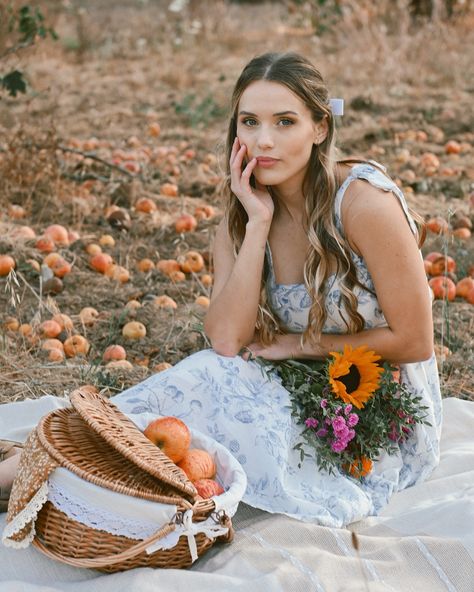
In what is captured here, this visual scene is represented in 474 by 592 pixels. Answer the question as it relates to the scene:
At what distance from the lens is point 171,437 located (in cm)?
251

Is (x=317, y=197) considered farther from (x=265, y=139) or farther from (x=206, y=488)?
(x=206, y=488)

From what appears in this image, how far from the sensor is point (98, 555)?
2312 millimetres

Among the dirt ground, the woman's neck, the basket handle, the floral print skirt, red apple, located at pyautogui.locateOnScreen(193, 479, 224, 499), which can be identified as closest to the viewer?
the basket handle

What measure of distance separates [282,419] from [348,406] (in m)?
0.20

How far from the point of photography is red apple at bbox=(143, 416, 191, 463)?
2.50 m

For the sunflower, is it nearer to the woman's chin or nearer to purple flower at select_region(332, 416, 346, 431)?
purple flower at select_region(332, 416, 346, 431)

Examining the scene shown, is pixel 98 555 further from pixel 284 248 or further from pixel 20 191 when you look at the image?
pixel 20 191

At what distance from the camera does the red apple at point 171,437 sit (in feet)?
8.20

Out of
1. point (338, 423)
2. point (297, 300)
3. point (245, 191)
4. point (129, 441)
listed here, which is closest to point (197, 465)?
point (129, 441)

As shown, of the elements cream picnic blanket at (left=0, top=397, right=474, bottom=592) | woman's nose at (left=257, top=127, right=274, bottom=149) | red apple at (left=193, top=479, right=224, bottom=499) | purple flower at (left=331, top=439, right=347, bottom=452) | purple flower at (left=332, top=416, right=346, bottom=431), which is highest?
woman's nose at (left=257, top=127, right=274, bottom=149)

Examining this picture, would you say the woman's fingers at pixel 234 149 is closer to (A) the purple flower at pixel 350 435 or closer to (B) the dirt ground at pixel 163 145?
(B) the dirt ground at pixel 163 145

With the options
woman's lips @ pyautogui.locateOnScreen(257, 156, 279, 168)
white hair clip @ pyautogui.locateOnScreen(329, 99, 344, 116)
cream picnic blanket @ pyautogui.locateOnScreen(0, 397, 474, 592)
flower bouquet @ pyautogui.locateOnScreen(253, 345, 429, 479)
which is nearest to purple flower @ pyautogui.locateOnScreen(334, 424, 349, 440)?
flower bouquet @ pyautogui.locateOnScreen(253, 345, 429, 479)

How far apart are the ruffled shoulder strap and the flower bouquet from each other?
0.42 meters

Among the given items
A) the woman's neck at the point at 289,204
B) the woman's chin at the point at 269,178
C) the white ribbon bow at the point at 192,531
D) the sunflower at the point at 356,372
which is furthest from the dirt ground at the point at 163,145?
the white ribbon bow at the point at 192,531
